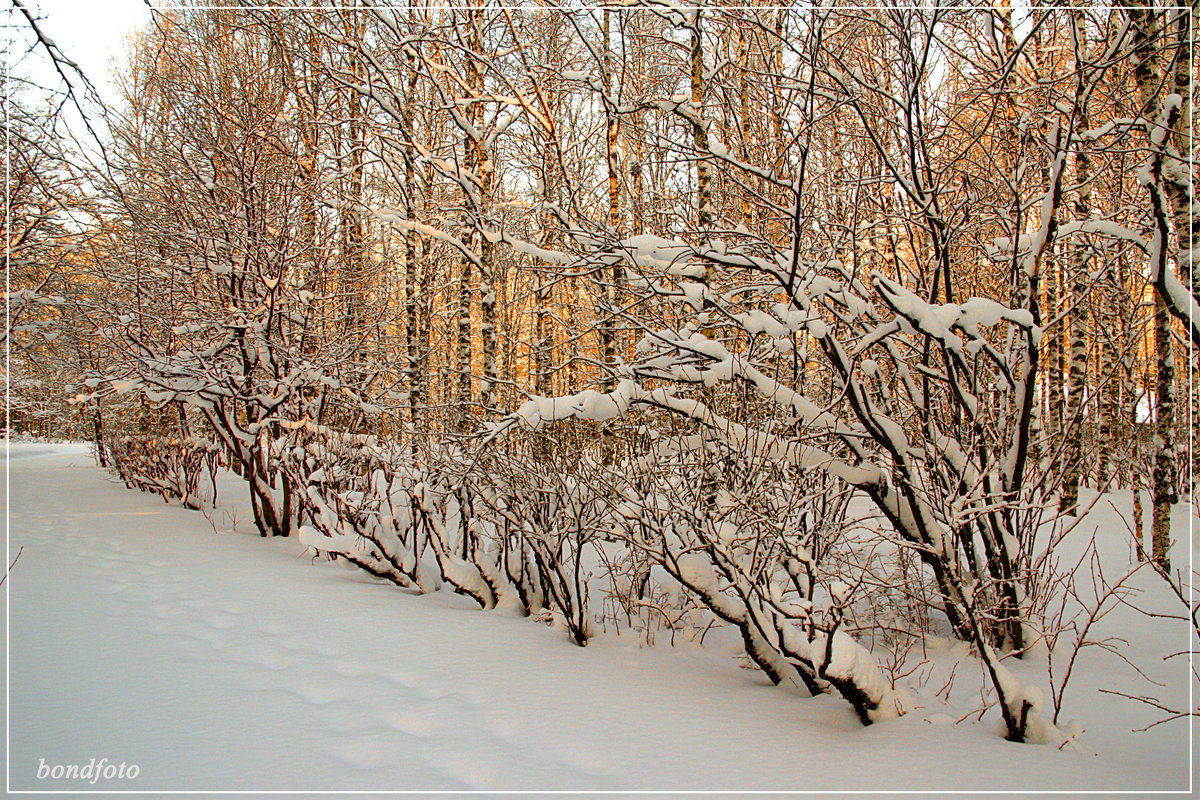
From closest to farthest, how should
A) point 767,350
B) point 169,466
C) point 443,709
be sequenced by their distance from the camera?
point 443,709 → point 767,350 → point 169,466

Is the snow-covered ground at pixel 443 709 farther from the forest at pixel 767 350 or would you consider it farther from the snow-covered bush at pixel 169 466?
the snow-covered bush at pixel 169 466

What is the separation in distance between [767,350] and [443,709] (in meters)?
3.03

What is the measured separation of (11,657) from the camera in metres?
3.55

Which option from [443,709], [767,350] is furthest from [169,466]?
[767,350]

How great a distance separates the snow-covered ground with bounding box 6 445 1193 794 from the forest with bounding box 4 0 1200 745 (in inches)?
9.9

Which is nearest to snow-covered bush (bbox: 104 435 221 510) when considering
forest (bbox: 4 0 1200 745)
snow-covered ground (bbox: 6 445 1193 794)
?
forest (bbox: 4 0 1200 745)

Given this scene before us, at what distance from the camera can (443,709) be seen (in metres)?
3.20

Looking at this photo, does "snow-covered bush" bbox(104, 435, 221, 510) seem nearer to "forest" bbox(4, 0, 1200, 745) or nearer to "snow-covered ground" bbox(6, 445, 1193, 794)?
"forest" bbox(4, 0, 1200, 745)

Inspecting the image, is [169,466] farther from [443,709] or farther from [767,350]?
[767,350]

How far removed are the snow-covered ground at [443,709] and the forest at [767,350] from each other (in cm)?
25

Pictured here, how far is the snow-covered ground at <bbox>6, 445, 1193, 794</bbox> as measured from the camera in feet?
8.61

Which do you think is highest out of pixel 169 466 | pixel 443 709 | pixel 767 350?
pixel 767 350

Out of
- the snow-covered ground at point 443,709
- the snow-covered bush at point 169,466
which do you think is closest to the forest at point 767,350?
the snow-covered bush at point 169,466

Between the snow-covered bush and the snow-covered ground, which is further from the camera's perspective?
the snow-covered bush
